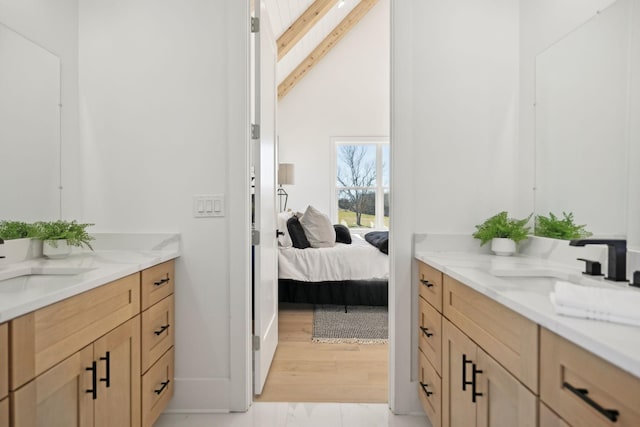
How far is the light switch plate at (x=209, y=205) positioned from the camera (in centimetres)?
193

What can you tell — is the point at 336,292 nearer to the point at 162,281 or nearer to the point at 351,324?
the point at 351,324

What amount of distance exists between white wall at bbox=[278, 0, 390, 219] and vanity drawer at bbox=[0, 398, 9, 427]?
5280 mm

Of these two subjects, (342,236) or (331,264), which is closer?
(331,264)

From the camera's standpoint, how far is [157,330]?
5.59ft

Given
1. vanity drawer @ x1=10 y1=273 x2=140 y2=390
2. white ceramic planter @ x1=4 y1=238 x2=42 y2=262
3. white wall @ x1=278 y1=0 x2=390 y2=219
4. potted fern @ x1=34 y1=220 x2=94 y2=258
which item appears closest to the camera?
vanity drawer @ x1=10 y1=273 x2=140 y2=390

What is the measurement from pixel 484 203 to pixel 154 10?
2.05 m

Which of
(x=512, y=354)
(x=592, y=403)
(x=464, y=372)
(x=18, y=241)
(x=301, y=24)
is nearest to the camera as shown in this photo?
(x=592, y=403)

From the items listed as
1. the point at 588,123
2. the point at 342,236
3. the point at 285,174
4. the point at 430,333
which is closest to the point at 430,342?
the point at 430,333

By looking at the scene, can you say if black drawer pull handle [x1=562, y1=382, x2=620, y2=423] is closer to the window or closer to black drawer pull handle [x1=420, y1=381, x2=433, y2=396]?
black drawer pull handle [x1=420, y1=381, x2=433, y2=396]

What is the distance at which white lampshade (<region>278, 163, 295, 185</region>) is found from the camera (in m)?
5.49

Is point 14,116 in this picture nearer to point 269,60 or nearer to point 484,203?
point 269,60

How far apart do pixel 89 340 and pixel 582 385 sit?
133cm

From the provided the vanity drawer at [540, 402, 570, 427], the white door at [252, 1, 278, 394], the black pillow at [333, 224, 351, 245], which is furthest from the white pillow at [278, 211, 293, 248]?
the vanity drawer at [540, 402, 570, 427]

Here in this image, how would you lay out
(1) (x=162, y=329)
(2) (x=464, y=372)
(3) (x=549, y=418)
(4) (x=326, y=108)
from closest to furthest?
(3) (x=549, y=418) → (2) (x=464, y=372) → (1) (x=162, y=329) → (4) (x=326, y=108)
